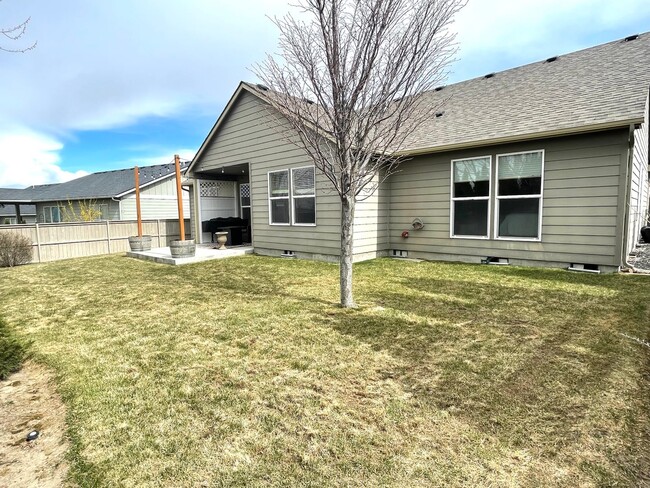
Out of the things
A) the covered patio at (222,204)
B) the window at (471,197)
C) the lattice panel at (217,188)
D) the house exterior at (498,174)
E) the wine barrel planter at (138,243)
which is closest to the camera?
the house exterior at (498,174)

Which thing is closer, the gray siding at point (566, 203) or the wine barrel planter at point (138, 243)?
the gray siding at point (566, 203)

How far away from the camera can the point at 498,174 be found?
762 cm

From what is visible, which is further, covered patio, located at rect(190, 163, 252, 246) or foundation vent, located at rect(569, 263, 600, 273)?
covered patio, located at rect(190, 163, 252, 246)

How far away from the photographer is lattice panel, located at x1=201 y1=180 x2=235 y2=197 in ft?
41.8

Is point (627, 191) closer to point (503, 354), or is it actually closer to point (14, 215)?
point (503, 354)

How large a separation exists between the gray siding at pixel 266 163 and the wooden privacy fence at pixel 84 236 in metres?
4.70

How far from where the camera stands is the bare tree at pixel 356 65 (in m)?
4.33

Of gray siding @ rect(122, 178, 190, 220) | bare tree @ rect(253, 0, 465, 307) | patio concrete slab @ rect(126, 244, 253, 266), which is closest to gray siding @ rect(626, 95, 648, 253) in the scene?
bare tree @ rect(253, 0, 465, 307)

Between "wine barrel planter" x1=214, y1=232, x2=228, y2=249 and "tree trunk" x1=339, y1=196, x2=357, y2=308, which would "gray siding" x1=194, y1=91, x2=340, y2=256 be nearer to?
"wine barrel planter" x1=214, y1=232, x2=228, y2=249

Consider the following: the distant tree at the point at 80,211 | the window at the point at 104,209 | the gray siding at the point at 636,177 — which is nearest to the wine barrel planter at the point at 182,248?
the gray siding at the point at 636,177

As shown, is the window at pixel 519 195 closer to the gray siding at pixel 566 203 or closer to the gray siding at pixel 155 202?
the gray siding at pixel 566 203

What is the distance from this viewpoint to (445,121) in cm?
912

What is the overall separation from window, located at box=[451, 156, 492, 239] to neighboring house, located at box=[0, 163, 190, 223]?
1476cm

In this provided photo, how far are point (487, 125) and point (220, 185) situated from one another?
30.7ft
